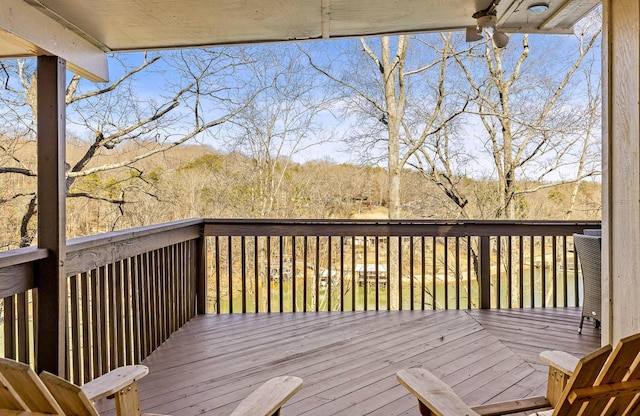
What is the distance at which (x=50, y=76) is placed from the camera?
7.50 ft

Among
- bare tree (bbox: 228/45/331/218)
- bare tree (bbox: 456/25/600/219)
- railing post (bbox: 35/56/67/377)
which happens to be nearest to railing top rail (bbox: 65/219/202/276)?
railing post (bbox: 35/56/67/377)

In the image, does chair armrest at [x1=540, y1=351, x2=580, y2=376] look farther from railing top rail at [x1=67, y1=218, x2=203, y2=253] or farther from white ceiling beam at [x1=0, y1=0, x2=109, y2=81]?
white ceiling beam at [x1=0, y1=0, x2=109, y2=81]

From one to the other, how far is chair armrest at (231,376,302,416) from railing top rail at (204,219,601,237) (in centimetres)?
318

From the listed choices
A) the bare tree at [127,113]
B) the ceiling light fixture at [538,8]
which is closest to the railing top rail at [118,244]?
the ceiling light fixture at [538,8]

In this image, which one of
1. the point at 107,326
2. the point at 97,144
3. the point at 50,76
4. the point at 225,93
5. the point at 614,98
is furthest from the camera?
the point at 225,93

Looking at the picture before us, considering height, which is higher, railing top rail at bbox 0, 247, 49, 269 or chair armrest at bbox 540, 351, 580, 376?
railing top rail at bbox 0, 247, 49, 269

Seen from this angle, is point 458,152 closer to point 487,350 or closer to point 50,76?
point 487,350

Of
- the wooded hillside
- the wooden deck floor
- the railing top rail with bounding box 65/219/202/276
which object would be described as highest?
the wooded hillside

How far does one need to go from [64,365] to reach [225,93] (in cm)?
855

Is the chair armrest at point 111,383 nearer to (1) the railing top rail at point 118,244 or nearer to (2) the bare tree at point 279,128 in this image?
(1) the railing top rail at point 118,244

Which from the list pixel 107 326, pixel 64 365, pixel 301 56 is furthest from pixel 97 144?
→ pixel 64 365

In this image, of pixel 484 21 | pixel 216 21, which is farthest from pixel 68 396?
pixel 484 21

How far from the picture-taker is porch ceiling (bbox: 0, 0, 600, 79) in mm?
2225

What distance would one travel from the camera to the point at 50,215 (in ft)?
7.50
